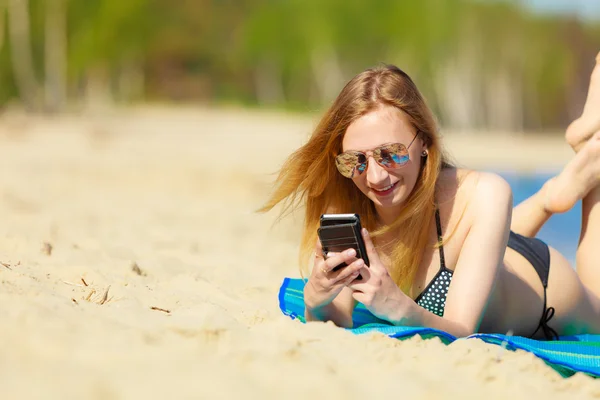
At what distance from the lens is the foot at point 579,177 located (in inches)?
146

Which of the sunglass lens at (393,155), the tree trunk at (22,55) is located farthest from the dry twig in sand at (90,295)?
the tree trunk at (22,55)

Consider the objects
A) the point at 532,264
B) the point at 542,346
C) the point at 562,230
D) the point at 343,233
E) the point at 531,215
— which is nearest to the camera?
the point at 343,233

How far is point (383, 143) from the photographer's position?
2.85m

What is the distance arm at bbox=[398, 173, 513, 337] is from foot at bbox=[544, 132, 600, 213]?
3.16 feet

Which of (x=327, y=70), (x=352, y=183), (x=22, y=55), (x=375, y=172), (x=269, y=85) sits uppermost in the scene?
(x=375, y=172)

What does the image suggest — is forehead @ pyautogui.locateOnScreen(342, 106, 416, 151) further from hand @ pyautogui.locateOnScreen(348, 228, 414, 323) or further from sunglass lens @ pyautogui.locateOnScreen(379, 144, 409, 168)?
hand @ pyautogui.locateOnScreen(348, 228, 414, 323)

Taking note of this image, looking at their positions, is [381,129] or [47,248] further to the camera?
[47,248]

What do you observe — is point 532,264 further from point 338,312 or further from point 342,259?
point 342,259

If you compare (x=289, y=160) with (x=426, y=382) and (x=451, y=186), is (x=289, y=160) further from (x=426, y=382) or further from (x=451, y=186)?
(x=426, y=382)

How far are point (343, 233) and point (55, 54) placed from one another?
27.9m

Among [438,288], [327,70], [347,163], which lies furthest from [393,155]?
[327,70]

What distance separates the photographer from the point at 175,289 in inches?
137

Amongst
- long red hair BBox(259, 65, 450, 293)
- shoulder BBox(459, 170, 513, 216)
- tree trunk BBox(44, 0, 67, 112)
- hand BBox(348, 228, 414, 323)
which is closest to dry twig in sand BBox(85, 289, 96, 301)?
long red hair BBox(259, 65, 450, 293)

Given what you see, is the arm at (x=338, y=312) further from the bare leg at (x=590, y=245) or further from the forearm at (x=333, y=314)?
the bare leg at (x=590, y=245)
